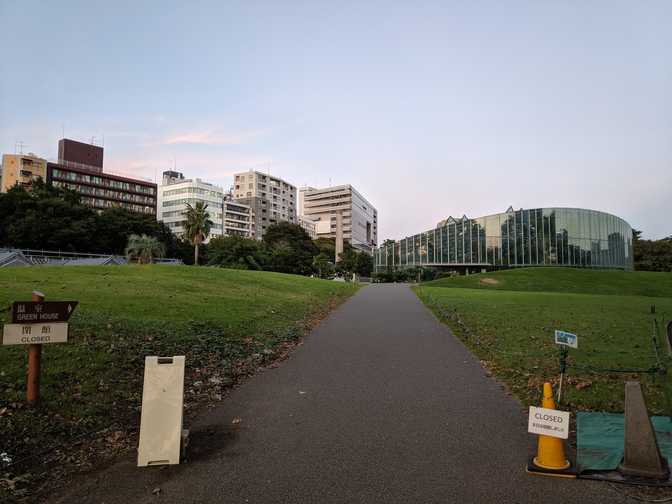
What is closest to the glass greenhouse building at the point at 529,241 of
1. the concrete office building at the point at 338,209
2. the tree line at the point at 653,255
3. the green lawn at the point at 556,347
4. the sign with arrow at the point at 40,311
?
the tree line at the point at 653,255

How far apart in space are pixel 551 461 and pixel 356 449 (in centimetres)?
194

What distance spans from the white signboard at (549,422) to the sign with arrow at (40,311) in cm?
531

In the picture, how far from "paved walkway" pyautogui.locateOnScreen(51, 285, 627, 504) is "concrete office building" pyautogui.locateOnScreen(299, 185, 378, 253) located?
149m

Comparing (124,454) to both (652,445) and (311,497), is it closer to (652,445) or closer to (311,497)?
(311,497)

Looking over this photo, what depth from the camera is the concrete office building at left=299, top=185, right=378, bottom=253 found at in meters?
162

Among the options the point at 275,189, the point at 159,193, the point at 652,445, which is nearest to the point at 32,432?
the point at 652,445

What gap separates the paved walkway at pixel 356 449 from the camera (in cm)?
374

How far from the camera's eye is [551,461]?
420 centimetres

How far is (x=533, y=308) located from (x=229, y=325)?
47.1ft

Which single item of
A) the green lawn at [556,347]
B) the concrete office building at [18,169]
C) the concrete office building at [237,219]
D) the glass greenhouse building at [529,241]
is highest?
the concrete office building at [18,169]

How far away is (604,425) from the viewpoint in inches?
210

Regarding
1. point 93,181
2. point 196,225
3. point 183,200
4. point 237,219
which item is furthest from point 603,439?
point 237,219

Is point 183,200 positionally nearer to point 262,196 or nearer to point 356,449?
point 262,196

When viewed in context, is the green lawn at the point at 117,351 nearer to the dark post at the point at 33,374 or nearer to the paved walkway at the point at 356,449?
the dark post at the point at 33,374
